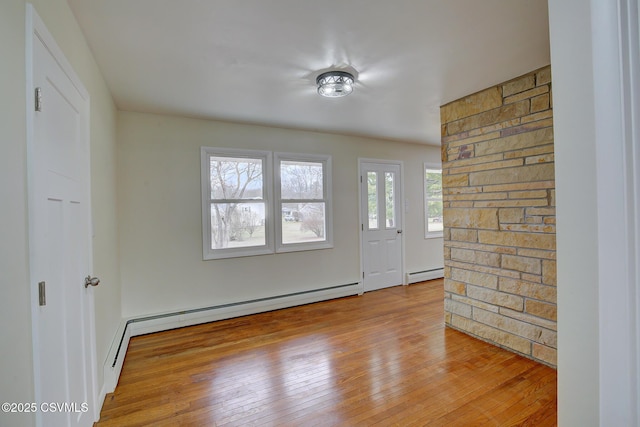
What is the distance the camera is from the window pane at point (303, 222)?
4.04m

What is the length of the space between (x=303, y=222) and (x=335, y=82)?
219 cm

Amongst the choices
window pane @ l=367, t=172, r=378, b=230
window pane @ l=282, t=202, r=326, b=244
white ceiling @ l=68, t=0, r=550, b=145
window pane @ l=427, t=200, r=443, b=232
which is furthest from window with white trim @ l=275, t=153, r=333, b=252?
window pane @ l=427, t=200, r=443, b=232

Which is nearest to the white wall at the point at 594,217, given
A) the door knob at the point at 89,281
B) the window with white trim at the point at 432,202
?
the door knob at the point at 89,281

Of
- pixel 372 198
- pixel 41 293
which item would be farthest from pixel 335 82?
pixel 372 198

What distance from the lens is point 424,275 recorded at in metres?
5.17

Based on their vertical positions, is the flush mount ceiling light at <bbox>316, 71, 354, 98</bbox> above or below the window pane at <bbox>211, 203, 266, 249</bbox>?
above

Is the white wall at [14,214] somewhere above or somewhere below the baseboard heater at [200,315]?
above

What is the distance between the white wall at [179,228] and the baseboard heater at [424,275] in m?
1.63

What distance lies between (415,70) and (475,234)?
165cm

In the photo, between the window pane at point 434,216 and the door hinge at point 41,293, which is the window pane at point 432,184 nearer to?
the window pane at point 434,216

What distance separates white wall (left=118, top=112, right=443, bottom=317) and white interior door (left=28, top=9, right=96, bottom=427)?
57.7 inches

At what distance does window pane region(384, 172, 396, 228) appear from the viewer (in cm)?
488

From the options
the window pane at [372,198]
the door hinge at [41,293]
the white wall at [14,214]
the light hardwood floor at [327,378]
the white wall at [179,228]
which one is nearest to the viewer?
the white wall at [14,214]

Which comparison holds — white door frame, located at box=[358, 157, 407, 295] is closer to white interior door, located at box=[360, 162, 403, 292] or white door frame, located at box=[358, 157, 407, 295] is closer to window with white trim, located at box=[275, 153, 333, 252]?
white interior door, located at box=[360, 162, 403, 292]
